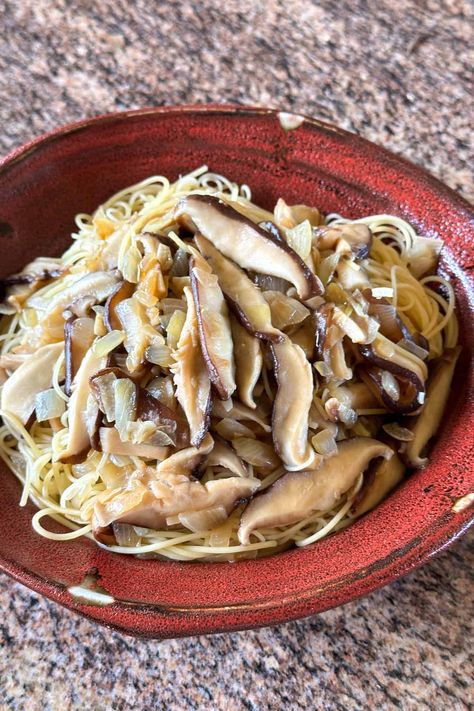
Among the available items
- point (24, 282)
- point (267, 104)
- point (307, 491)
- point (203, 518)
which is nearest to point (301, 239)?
point (307, 491)

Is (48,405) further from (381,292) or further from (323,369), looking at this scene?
(381,292)

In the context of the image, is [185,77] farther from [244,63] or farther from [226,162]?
[226,162]

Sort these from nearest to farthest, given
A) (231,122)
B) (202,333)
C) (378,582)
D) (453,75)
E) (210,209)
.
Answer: (378,582), (202,333), (210,209), (231,122), (453,75)

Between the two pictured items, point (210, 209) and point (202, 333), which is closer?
point (202, 333)

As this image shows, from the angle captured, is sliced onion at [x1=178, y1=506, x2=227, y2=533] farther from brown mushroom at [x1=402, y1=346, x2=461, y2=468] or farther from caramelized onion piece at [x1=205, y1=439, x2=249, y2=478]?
brown mushroom at [x1=402, y1=346, x2=461, y2=468]

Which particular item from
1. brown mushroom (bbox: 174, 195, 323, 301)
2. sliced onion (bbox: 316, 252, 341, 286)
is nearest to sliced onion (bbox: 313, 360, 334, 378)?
brown mushroom (bbox: 174, 195, 323, 301)

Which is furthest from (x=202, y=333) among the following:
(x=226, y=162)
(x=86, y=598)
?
(x=226, y=162)

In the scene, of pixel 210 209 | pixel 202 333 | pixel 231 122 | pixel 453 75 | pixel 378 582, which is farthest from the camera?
pixel 453 75
